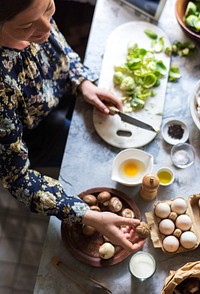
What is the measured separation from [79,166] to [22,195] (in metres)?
0.20

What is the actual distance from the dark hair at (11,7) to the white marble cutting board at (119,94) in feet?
1.68

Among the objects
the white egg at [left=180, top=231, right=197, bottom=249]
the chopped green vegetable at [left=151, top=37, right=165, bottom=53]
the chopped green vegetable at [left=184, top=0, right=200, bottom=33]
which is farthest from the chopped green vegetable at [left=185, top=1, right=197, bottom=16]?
the white egg at [left=180, top=231, right=197, bottom=249]

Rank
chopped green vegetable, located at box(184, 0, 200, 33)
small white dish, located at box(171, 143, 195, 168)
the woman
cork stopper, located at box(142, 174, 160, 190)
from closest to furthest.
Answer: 1. the woman
2. cork stopper, located at box(142, 174, 160, 190)
3. small white dish, located at box(171, 143, 195, 168)
4. chopped green vegetable, located at box(184, 0, 200, 33)

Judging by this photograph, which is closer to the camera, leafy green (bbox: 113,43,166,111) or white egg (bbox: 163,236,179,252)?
white egg (bbox: 163,236,179,252)

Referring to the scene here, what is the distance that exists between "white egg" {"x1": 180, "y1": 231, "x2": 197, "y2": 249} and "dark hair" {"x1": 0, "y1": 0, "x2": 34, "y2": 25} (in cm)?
68

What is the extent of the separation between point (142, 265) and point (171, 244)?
0.31ft

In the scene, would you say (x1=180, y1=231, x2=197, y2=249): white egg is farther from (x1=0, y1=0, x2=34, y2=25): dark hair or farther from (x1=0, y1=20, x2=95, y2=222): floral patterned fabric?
(x1=0, y1=0, x2=34, y2=25): dark hair

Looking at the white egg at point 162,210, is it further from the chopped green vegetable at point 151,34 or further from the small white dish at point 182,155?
the chopped green vegetable at point 151,34

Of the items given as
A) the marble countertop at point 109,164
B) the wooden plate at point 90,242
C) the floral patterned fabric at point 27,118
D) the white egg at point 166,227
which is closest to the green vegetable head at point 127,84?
the marble countertop at point 109,164

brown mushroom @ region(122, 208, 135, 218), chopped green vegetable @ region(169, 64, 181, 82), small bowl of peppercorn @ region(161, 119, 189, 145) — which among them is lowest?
brown mushroom @ region(122, 208, 135, 218)

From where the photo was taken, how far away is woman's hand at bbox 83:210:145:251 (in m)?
1.19

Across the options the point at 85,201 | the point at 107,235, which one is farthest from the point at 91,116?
the point at 107,235

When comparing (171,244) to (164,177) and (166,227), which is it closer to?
(166,227)

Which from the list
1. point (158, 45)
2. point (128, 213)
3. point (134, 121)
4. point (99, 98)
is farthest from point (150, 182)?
point (158, 45)
